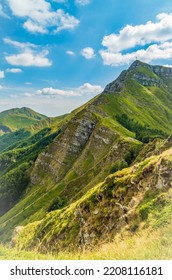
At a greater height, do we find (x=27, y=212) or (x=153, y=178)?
(x=153, y=178)

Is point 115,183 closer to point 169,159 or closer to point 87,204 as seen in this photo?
point 87,204

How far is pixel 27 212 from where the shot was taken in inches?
6880

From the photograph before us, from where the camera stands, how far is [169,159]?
3459 centimetres

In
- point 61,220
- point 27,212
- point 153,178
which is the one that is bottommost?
point 27,212

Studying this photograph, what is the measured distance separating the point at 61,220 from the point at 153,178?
44995 mm

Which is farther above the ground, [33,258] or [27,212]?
[33,258]

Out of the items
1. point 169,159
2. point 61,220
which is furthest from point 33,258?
point 61,220

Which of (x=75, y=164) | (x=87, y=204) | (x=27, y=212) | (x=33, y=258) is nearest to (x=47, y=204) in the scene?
(x=27, y=212)
